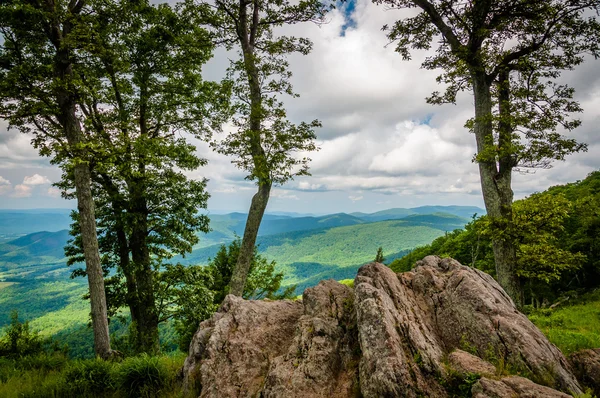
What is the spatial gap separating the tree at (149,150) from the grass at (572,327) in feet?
55.9

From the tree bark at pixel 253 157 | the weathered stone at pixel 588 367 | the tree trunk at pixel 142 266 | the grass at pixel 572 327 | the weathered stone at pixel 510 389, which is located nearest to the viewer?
the weathered stone at pixel 510 389

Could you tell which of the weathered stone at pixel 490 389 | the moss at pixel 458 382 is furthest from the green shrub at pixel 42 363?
the weathered stone at pixel 490 389

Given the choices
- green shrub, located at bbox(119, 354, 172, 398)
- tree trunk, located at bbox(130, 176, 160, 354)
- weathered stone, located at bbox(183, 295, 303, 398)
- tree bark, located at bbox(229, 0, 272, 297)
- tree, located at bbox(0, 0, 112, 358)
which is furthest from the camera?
tree trunk, located at bbox(130, 176, 160, 354)

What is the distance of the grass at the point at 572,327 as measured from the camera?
27.2 ft

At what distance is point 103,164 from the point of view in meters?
11.7

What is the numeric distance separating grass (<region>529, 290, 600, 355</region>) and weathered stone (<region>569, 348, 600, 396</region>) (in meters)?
1.50

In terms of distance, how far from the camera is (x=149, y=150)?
14195mm

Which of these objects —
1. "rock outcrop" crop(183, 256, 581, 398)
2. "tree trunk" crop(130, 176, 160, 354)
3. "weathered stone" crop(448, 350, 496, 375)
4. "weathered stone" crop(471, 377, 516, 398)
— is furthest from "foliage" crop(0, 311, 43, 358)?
"weathered stone" crop(471, 377, 516, 398)

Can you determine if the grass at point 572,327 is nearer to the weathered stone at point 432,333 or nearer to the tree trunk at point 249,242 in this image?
the weathered stone at point 432,333

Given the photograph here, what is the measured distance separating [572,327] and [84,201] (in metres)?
24.2

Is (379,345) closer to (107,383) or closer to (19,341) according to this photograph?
(107,383)

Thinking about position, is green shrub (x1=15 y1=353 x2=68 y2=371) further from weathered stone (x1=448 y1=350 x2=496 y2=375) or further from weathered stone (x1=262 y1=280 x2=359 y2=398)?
weathered stone (x1=448 y1=350 x2=496 y2=375)

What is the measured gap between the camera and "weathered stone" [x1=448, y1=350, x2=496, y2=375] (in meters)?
4.90

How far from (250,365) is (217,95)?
15009 mm
